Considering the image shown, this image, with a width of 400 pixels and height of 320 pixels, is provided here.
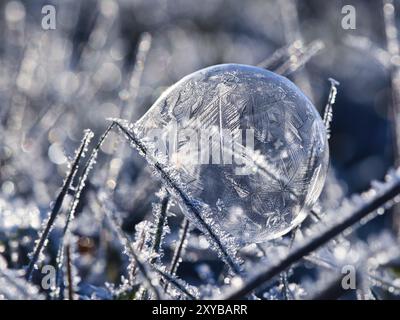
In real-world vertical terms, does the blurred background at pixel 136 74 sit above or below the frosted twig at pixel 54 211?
above

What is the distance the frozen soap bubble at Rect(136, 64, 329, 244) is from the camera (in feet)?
3.56

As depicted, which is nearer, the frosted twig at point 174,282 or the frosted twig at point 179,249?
the frosted twig at point 174,282

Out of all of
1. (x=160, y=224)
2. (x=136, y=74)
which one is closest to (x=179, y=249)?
(x=160, y=224)

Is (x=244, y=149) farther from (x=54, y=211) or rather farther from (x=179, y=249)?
(x=54, y=211)

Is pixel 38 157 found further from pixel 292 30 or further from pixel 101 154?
pixel 292 30

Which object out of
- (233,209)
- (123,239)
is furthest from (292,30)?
(123,239)

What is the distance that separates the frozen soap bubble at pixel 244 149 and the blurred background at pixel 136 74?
22 cm

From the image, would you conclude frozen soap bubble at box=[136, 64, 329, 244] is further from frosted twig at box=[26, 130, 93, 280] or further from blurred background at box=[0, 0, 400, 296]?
blurred background at box=[0, 0, 400, 296]

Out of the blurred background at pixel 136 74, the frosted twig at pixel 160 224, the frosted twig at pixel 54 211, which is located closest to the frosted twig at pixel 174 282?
the frosted twig at pixel 160 224

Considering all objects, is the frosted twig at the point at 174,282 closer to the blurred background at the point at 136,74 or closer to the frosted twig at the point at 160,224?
the frosted twig at the point at 160,224

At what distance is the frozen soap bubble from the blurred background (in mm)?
221

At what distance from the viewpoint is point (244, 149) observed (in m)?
1.09

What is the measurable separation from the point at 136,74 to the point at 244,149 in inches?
37.5

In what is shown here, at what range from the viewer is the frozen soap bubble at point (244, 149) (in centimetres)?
108
